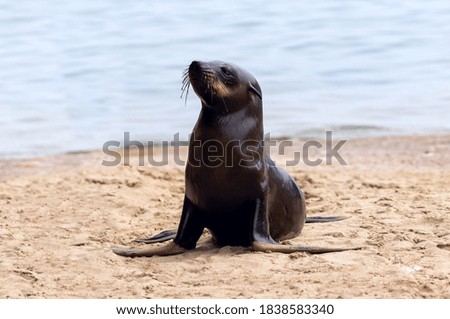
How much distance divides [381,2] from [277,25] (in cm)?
420

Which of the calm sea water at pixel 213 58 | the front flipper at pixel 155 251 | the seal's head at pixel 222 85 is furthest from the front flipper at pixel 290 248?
the calm sea water at pixel 213 58

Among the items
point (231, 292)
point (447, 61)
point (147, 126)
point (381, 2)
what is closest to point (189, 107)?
point (147, 126)

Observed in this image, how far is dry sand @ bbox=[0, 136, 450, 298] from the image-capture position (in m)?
4.36

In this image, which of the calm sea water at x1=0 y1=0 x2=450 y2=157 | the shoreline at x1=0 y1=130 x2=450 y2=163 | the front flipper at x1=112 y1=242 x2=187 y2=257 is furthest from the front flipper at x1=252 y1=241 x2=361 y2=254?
the calm sea water at x1=0 y1=0 x2=450 y2=157

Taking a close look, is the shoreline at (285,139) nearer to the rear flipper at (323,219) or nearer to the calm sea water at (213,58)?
the calm sea water at (213,58)

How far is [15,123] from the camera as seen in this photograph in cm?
1157

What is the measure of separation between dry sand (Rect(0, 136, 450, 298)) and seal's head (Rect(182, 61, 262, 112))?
0.81 meters

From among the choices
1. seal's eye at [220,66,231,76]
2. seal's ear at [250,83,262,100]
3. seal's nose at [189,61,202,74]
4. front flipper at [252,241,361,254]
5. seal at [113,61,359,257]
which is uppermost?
seal's nose at [189,61,202,74]

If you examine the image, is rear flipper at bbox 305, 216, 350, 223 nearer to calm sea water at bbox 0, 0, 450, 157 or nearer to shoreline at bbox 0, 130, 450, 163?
shoreline at bbox 0, 130, 450, 163

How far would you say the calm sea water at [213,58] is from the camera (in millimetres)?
11031

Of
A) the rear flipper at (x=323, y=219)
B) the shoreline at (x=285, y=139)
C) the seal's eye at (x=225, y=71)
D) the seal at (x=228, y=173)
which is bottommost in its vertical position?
the shoreline at (x=285, y=139)

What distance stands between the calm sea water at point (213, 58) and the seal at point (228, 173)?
5.11m

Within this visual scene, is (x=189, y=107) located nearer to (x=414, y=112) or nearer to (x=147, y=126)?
(x=147, y=126)

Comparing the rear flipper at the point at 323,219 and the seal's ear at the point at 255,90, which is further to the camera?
the rear flipper at the point at 323,219
